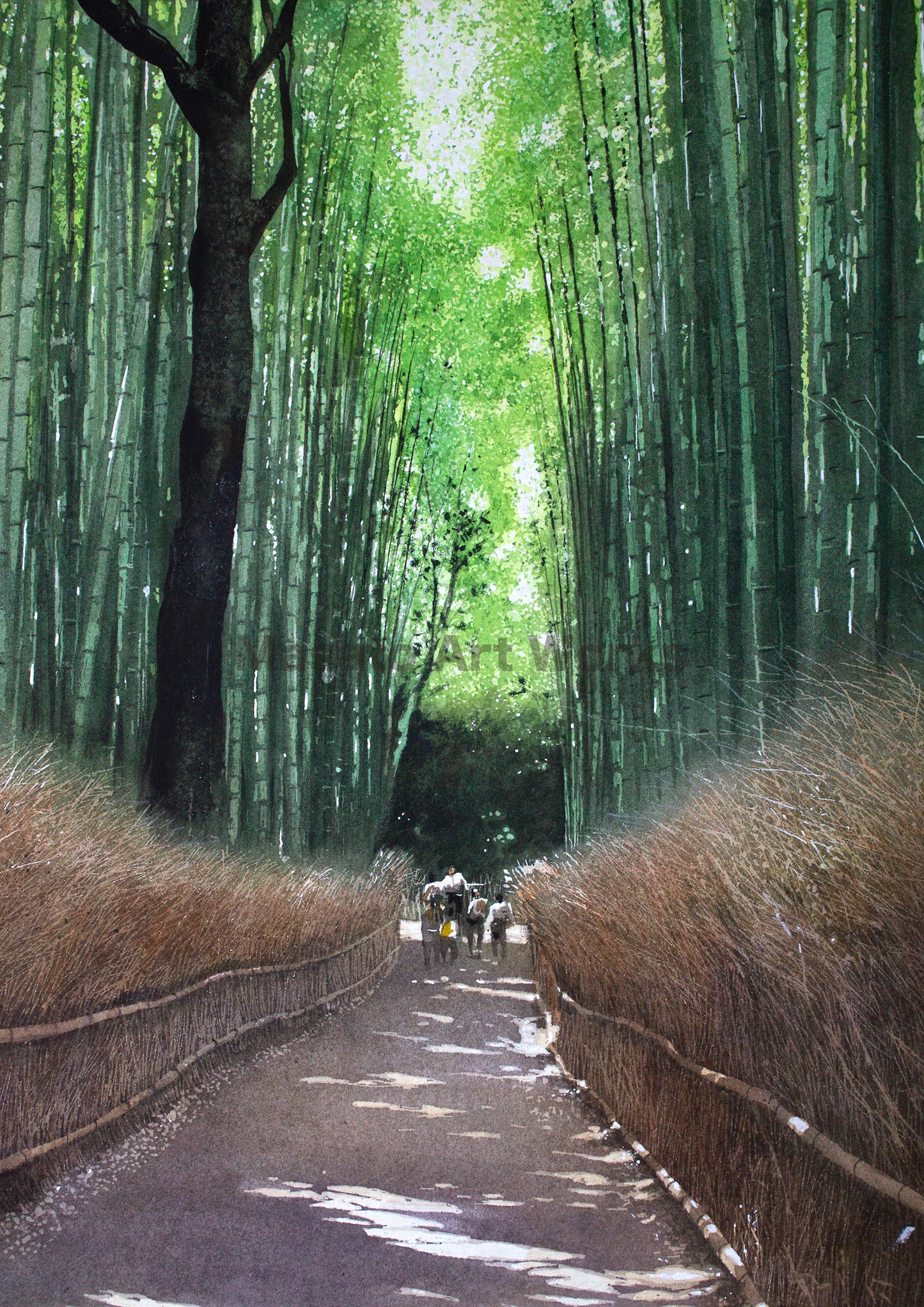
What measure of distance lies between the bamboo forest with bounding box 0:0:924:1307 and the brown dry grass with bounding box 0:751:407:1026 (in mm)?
18

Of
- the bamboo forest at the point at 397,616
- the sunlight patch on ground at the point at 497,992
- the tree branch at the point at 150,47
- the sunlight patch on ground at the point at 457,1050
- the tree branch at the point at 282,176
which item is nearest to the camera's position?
the bamboo forest at the point at 397,616

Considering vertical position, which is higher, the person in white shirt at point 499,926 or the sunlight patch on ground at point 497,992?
the person in white shirt at point 499,926

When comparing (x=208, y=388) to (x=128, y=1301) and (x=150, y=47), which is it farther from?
(x=128, y=1301)

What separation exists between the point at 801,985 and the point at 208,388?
3.86m

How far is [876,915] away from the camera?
1681 millimetres

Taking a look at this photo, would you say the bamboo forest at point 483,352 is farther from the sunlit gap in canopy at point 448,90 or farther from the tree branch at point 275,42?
the tree branch at point 275,42

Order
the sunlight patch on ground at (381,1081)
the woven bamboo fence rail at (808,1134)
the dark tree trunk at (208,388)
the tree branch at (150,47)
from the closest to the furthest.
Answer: the woven bamboo fence rail at (808,1134)
the sunlight patch on ground at (381,1081)
the tree branch at (150,47)
the dark tree trunk at (208,388)

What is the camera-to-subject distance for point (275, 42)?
5.28 metres

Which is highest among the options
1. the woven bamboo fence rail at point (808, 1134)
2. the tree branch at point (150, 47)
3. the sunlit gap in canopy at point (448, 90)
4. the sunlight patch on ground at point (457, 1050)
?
the sunlit gap in canopy at point (448, 90)

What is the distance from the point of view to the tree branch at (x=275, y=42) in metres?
5.26

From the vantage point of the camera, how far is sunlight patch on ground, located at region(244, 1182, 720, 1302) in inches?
75.8

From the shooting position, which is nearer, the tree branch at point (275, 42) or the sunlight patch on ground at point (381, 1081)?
the sunlight patch on ground at point (381, 1081)

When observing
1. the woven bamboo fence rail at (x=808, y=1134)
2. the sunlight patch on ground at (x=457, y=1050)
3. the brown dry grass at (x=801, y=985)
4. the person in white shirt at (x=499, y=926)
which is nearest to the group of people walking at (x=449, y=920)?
the person in white shirt at (x=499, y=926)

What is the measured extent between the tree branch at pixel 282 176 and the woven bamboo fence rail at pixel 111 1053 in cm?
293
